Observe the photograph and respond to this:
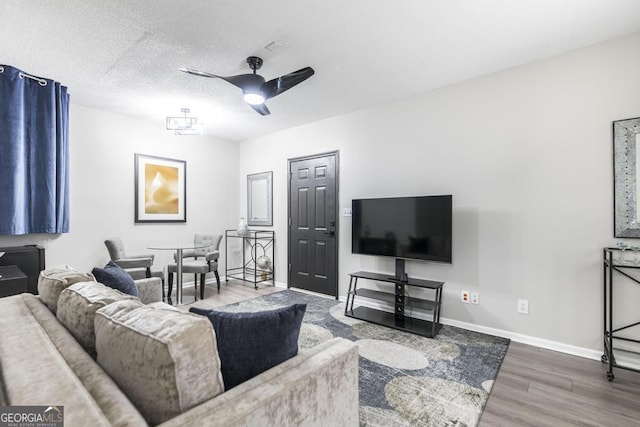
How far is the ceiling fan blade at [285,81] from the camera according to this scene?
259cm

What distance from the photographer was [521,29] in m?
2.34

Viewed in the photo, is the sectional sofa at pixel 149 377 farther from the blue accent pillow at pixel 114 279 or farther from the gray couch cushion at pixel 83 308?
the blue accent pillow at pixel 114 279

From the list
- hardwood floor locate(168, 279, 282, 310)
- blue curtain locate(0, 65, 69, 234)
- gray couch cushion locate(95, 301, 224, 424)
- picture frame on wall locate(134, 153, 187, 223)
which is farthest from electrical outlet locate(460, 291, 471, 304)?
blue curtain locate(0, 65, 69, 234)

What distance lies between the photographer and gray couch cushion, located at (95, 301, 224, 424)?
811mm

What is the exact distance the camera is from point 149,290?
271 centimetres

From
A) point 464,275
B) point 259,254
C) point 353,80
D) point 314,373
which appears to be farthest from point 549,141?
point 259,254

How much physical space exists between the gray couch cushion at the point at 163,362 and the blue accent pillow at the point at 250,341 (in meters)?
0.15

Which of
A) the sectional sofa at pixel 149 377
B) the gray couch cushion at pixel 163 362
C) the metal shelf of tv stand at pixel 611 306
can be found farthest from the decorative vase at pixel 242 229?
the metal shelf of tv stand at pixel 611 306

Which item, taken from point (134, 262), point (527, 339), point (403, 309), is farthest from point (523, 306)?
point (134, 262)

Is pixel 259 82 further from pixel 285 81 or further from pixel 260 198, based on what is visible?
pixel 260 198

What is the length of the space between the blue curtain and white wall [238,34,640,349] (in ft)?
10.3

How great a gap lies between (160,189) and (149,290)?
100 inches

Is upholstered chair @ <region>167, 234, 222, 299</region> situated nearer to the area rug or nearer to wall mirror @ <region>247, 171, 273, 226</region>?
wall mirror @ <region>247, 171, 273, 226</region>

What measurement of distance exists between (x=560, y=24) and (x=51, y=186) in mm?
5248
